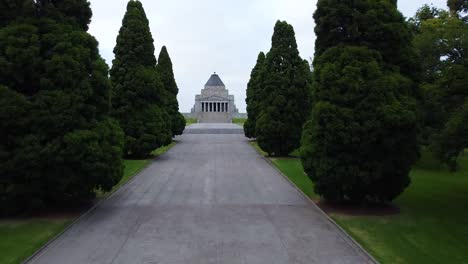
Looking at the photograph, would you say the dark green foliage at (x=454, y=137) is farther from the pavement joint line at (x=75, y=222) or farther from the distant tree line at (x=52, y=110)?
the pavement joint line at (x=75, y=222)

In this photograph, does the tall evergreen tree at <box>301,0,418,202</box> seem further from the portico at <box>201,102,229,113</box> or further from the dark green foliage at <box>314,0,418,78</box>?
the portico at <box>201,102,229,113</box>

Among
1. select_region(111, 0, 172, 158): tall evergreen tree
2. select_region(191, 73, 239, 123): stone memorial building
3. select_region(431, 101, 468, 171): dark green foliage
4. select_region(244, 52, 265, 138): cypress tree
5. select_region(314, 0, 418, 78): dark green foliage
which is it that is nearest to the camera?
select_region(431, 101, 468, 171): dark green foliage

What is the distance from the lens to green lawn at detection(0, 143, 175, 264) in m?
11.3

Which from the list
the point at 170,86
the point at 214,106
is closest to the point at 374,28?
the point at 170,86

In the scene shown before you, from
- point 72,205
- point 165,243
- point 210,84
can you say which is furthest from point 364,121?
point 210,84

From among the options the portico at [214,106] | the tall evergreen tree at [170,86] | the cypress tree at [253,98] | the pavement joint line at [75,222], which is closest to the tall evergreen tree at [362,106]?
the pavement joint line at [75,222]

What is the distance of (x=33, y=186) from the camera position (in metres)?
14.7

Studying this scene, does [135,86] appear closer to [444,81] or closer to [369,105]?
[369,105]

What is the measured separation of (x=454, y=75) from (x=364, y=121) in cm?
370

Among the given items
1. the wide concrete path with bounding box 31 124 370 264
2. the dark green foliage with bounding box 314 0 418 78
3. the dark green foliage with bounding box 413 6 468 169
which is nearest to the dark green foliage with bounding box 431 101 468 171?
the dark green foliage with bounding box 413 6 468 169

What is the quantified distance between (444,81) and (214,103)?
96.0m

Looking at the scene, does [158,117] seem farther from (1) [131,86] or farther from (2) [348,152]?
(2) [348,152]

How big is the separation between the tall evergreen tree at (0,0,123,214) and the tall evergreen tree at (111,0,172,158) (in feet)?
47.5

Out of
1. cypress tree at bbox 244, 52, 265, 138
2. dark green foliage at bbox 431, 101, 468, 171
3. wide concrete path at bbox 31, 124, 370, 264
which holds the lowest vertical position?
wide concrete path at bbox 31, 124, 370, 264
